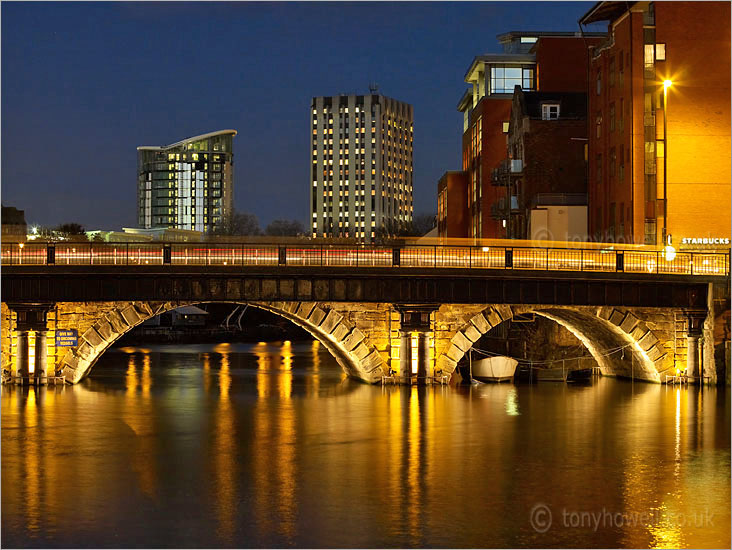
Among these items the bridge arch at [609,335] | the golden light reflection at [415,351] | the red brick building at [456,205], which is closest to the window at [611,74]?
the bridge arch at [609,335]

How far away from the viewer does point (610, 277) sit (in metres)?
59.7

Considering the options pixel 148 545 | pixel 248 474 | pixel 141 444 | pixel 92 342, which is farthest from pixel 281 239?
pixel 148 545

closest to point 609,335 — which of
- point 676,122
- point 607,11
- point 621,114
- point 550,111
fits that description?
point 676,122

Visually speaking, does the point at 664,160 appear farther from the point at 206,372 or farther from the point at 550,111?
the point at 206,372

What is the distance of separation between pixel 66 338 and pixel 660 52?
42.9 m

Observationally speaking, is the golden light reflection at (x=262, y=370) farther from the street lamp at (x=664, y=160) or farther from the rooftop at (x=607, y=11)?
the rooftop at (x=607, y=11)

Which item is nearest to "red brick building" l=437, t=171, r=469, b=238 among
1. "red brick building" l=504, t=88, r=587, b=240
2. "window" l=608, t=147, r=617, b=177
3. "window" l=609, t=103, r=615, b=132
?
"red brick building" l=504, t=88, r=587, b=240

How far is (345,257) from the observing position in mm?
59688

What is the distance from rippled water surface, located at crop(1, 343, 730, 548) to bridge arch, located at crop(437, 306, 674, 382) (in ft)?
5.54

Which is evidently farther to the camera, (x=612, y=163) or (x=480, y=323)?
(x=612, y=163)

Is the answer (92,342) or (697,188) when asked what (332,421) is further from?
(697,188)

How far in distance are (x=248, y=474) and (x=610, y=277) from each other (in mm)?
29988

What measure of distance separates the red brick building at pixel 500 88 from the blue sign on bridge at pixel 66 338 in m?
57.2

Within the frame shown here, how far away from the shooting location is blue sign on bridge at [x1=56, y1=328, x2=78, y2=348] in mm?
56625
